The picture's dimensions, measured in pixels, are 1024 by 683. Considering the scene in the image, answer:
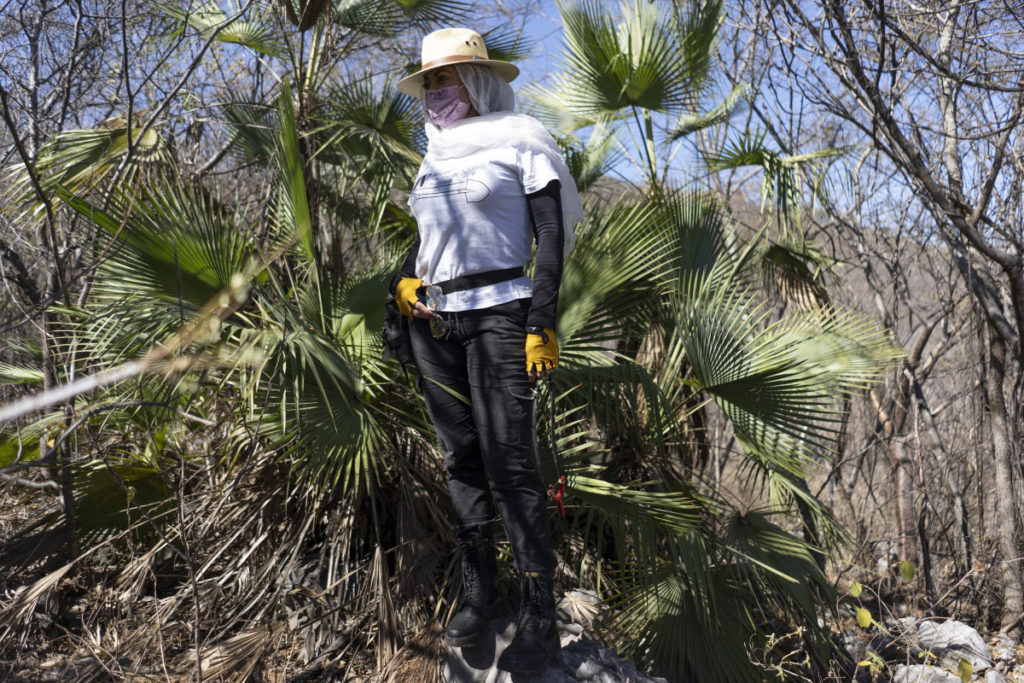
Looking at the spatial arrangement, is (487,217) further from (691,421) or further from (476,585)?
(691,421)

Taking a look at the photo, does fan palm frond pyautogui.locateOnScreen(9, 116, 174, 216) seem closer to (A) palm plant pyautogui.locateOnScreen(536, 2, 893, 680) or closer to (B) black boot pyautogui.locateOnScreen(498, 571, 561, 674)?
(A) palm plant pyautogui.locateOnScreen(536, 2, 893, 680)

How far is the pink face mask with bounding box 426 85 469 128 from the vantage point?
8.51 feet

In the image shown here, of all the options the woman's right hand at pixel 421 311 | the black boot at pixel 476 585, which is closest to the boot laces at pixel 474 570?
the black boot at pixel 476 585

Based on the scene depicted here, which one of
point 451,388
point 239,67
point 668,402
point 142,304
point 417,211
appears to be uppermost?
point 239,67

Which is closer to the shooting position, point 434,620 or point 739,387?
point 434,620

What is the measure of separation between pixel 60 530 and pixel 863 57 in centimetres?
555

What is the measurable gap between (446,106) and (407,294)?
1.96ft

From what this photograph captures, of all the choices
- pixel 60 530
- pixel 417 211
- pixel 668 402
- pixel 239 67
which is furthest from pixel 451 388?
pixel 239 67

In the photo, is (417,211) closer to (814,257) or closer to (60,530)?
(60,530)

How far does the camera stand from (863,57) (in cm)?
573

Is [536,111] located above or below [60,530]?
above

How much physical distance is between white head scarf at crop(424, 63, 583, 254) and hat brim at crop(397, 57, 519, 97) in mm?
24

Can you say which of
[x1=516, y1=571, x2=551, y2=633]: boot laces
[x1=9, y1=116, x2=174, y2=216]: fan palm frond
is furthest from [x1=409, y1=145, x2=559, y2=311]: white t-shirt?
[x1=9, y1=116, x2=174, y2=216]: fan palm frond

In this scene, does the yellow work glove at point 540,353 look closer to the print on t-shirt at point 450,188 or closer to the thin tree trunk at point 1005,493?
the print on t-shirt at point 450,188
